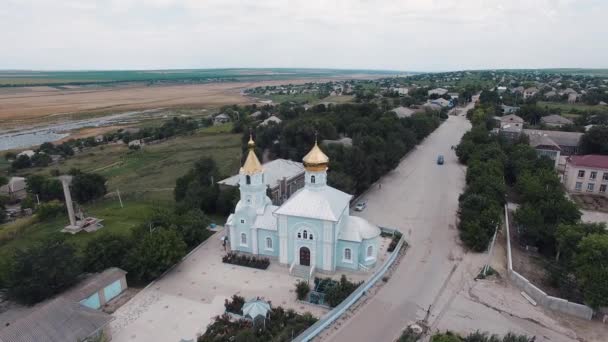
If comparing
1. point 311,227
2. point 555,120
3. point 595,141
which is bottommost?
point 311,227

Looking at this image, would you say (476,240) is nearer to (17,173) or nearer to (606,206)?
(606,206)

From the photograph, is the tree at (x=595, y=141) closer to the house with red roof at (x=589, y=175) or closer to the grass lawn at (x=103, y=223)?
the house with red roof at (x=589, y=175)

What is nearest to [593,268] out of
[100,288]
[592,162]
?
[592,162]

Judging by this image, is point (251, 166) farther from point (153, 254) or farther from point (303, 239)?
point (153, 254)

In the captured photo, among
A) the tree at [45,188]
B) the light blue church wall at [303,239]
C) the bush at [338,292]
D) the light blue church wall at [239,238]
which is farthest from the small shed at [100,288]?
the tree at [45,188]

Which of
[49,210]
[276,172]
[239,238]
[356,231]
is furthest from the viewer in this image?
[276,172]

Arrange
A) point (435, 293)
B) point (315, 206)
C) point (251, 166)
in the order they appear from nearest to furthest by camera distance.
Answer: point (435, 293), point (315, 206), point (251, 166)
